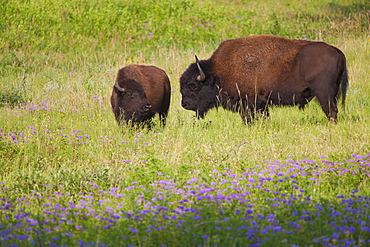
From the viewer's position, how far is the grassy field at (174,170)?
399 cm

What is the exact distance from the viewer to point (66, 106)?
11.1 m

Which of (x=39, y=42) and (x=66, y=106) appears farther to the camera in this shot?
(x=39, y=42)

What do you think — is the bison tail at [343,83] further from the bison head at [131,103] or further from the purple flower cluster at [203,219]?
the purple flower cluster at [203,219]

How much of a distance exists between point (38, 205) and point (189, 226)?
64.7 inches

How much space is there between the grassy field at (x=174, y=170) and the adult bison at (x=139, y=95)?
427mm

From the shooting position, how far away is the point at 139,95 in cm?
950

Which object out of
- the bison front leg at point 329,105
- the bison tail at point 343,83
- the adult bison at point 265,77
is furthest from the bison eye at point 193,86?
the bison tail at point 343,83

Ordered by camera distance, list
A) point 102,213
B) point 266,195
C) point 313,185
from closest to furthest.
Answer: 1. point 102,213
2. point 266,195
3. point 313,185

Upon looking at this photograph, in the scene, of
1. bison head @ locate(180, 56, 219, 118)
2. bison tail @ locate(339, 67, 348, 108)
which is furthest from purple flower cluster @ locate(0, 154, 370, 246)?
bison head @ locate(180, 56, 219, 118)

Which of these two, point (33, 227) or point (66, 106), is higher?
point (33, 227)

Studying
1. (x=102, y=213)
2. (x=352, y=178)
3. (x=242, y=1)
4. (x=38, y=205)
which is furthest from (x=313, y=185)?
(x=242, y=1)

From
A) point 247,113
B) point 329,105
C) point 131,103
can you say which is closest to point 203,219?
point 329,105

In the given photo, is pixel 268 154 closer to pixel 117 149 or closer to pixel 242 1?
pixel 117 149

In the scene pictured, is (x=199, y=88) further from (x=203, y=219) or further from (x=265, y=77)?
(x=203, y=219)
